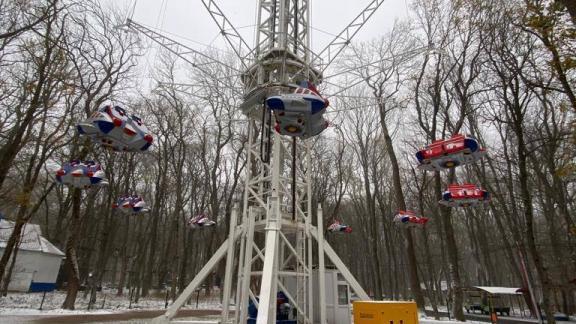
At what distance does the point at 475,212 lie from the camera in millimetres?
36156

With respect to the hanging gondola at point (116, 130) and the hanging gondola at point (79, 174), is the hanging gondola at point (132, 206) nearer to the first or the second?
the hanging gondola at point (79, 174)

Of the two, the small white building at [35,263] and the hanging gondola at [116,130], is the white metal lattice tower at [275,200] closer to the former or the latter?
the hanging gondola at [116,130]

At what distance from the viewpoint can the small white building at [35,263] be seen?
33594mm

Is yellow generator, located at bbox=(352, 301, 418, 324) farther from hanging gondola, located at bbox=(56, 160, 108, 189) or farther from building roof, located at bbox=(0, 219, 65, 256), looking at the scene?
building roof, located at bbox=(0, 219, 65, 256)

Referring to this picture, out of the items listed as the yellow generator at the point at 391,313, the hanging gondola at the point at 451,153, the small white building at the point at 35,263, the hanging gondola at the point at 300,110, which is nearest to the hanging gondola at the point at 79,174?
the hanging gondola at the point at 300,110

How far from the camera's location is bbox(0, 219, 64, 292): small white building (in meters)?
33.6

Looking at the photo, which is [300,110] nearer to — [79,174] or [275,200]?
[275,200]

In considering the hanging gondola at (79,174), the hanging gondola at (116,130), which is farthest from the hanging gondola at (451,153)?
the hanging gondola at (79,174)

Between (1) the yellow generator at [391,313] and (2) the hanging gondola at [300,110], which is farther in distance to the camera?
(1) the yellow generator at [391,313]

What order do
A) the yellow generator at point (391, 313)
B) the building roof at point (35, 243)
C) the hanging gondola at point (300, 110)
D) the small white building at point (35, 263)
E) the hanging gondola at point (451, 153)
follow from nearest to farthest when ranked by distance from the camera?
the hanging gondola at point (300, 110)
the yellow generator at point (391, 313)
the hanging gondola at point (451, 153)
the small white building at point (35, 263)
the building roof at point (35, 243)

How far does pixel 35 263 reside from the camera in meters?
35.0

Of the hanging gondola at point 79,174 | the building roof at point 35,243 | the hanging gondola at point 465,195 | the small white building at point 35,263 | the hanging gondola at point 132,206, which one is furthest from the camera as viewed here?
the building roof at point 35,243

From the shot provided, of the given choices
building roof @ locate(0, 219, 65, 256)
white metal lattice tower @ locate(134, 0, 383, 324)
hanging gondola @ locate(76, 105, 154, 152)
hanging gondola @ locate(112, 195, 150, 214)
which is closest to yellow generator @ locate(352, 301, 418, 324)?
white metal lattice tower @ locate(134, 0, 383, 324)

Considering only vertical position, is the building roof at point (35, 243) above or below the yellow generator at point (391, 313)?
above
